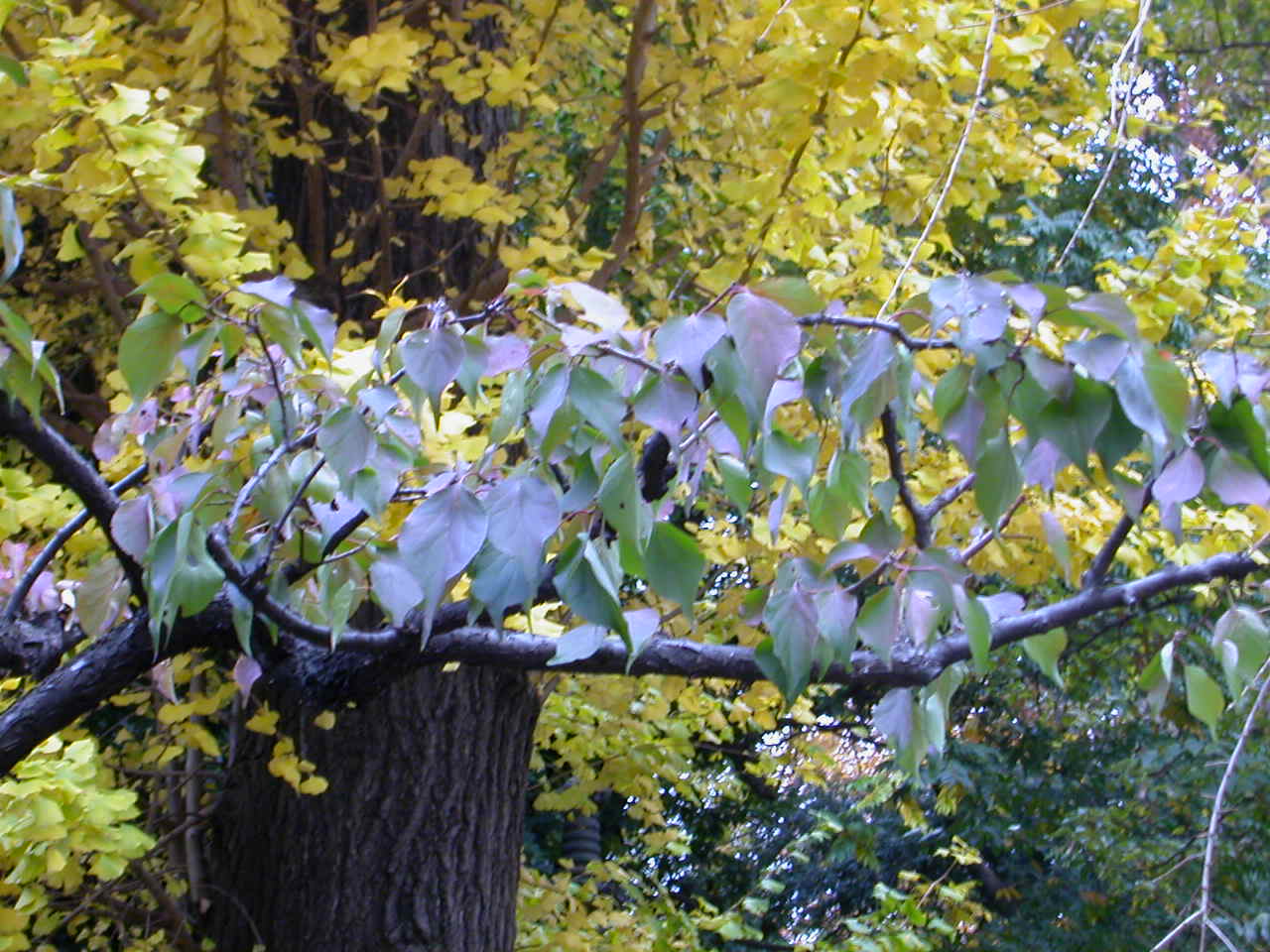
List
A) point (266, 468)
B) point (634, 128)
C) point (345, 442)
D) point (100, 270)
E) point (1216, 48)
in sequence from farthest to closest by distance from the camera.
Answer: point (1216, 48)
point (634, 128)
point (100, 270)
point (266, 468)
point (345, 442)

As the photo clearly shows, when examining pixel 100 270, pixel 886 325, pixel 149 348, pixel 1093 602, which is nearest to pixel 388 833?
pixel 100 270

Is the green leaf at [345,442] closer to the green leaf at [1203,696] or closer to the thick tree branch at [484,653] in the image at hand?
the thick tree branch at [484,653]

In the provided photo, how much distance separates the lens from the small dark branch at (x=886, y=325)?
1.13 m

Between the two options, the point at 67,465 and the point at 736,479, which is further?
the point at 67,465

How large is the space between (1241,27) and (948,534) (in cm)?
362

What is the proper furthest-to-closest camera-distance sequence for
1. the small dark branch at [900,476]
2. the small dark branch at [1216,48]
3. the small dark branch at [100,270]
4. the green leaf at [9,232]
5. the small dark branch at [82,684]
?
1. the small dark branch at [1216,48]
2. the small dark branch at [100,270]
3. the small dark branch at [82,684]
4. the small dark branch at [900,476]
5. the green leaf at [9,232]

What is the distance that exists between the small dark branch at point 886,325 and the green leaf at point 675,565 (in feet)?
0.67

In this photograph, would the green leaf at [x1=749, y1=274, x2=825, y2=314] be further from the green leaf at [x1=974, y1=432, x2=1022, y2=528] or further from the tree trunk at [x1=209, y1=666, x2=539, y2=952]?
the tree trunk at [x1=209, y1=666, x2=539, y2=952]

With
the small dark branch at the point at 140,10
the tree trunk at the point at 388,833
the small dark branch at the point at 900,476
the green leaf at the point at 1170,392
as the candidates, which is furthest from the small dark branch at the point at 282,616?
the small dark branch at the point at 140,10

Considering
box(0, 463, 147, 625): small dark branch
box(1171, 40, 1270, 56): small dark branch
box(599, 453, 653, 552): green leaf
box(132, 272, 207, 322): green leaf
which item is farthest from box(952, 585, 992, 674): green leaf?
box(1171, 40, 1270, 56): small dark branch

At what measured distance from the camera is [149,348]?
1.22m

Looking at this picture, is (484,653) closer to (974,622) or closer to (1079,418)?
(974,622)

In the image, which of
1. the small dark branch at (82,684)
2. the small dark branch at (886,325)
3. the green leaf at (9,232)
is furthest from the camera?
A: the small dark branch at (82,684)

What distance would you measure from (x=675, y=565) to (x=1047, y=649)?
642 mm
